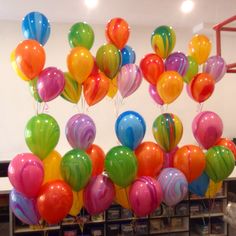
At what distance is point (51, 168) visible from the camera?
2180mm

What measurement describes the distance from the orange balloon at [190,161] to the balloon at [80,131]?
0.67m

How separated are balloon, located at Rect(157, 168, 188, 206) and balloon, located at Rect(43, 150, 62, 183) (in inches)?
27.7

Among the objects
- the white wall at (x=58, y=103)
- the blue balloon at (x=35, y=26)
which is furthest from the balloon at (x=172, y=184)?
the white wall at (x=58, y=103)

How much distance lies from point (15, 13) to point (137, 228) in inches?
126

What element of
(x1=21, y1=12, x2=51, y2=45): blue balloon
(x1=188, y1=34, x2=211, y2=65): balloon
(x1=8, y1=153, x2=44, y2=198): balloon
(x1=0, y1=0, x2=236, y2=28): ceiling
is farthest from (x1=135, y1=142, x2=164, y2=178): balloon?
(x1=0, y1=0, x2=236, y2=28): ceiling

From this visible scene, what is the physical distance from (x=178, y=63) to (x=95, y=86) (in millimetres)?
640

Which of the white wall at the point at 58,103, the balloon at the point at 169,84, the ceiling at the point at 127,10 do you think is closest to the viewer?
the balloon at the point at 169,84

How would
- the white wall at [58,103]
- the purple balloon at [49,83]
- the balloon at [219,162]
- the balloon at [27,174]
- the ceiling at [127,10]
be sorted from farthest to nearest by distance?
the white wall at [58,103] → the ceiling at [127,10] → the balloon at [219,162] → the purple balloon at [49,83] → the balloon at [27,174]

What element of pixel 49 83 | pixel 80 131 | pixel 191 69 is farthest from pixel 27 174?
pixel 191 69

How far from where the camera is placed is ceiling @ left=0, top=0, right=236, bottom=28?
4109 mm

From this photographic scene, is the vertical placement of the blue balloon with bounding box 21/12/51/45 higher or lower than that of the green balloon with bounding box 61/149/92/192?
higher

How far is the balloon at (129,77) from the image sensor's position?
232 centimetres

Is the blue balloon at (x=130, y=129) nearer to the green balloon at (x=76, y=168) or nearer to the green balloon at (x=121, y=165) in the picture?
the green balloon at (x=121, y=165)

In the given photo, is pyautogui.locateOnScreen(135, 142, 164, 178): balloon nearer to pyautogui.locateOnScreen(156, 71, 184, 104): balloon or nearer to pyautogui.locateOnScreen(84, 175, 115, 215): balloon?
pyautogui.locateOnScreen(84, 175, 115, 215): balloon
